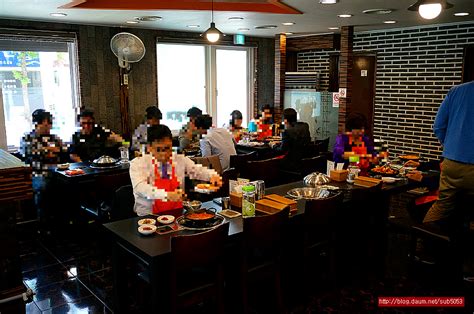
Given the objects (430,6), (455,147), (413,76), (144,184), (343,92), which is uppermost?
(430,6)

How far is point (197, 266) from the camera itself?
2.38m

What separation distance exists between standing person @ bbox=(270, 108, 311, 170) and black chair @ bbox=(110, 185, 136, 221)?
2.55 meters

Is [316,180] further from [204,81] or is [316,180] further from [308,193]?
[204,81]

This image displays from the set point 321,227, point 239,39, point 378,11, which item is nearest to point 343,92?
point 378,11

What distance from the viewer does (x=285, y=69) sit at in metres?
8.59

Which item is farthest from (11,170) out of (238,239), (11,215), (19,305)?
(238,239)

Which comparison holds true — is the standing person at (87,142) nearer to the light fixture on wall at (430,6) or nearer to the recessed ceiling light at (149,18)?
the recessed ceiling light at (149,18)

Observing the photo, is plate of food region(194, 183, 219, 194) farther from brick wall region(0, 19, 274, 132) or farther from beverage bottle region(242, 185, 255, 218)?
brick wall region(0, 19, 274, 132)

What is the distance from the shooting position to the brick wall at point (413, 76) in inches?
264

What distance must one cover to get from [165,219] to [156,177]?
1.66ft

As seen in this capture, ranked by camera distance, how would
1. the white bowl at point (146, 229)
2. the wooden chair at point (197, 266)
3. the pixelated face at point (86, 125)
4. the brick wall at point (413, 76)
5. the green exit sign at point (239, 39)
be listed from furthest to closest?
the green exit sign at point (239, 39) < the brick wall at point (413, 76) < the pixelated face at point (86, 125) < the white bowl at point (146, 229) < the wooden chair at point (197, 266)

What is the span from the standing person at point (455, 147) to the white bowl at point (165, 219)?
210cm

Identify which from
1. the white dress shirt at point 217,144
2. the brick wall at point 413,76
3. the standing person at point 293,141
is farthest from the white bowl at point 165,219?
the brick wall at point 413,76

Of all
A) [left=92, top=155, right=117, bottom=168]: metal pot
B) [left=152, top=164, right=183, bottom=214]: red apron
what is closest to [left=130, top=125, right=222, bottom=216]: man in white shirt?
[left=152, top=164, right=183, bottom=214]: red apron
